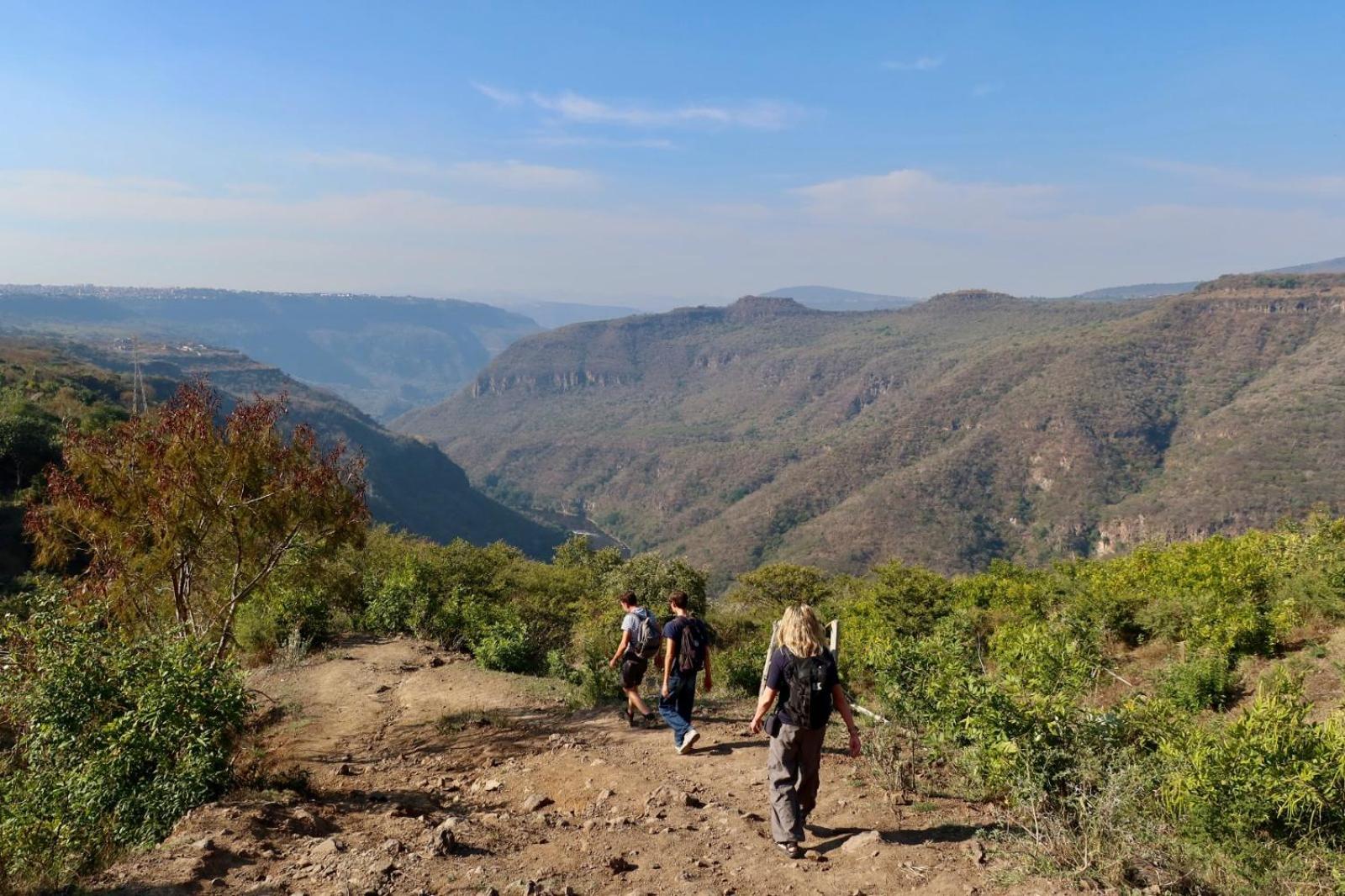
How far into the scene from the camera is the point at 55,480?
759cm

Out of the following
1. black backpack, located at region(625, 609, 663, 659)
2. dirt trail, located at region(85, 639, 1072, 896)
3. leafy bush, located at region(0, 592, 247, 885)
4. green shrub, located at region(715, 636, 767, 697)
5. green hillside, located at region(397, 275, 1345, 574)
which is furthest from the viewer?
green hillside, located at region(397, 275, 1345, 574)

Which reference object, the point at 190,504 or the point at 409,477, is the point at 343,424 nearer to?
the point at 409,477

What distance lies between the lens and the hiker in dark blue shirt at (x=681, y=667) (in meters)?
7.37

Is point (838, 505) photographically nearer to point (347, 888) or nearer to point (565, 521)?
point (565, 521)

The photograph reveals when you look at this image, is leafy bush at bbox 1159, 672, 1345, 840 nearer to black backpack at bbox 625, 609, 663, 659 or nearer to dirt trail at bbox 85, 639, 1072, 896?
dirt trail at bbox 85, 639, 1072, 896

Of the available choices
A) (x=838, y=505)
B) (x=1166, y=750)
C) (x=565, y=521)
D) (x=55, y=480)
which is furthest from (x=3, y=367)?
(x=565, y=521)

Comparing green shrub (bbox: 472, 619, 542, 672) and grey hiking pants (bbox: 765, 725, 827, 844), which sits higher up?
grey hiking pants (bbox: 765, 725, 827, 844)

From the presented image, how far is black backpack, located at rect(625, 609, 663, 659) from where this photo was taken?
795 centimetres

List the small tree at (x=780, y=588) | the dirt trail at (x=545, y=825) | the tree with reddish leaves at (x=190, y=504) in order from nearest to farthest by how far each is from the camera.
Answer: the dirt trail at (x=545, y=825) → the tree with reddish leaves at (x=190, y=504) → the small tree at (x=780, y=588)

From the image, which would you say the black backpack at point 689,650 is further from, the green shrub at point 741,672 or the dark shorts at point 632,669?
the green shrub at point 741,672

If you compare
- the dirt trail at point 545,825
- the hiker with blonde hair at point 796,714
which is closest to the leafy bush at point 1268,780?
the dirt trail at point 545,825

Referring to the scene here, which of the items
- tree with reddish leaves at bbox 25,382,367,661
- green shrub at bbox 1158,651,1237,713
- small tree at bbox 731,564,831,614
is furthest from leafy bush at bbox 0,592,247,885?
small tree at bbox 731,564,831,614

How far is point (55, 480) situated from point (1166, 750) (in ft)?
34.7

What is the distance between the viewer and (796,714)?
17.0 feet
